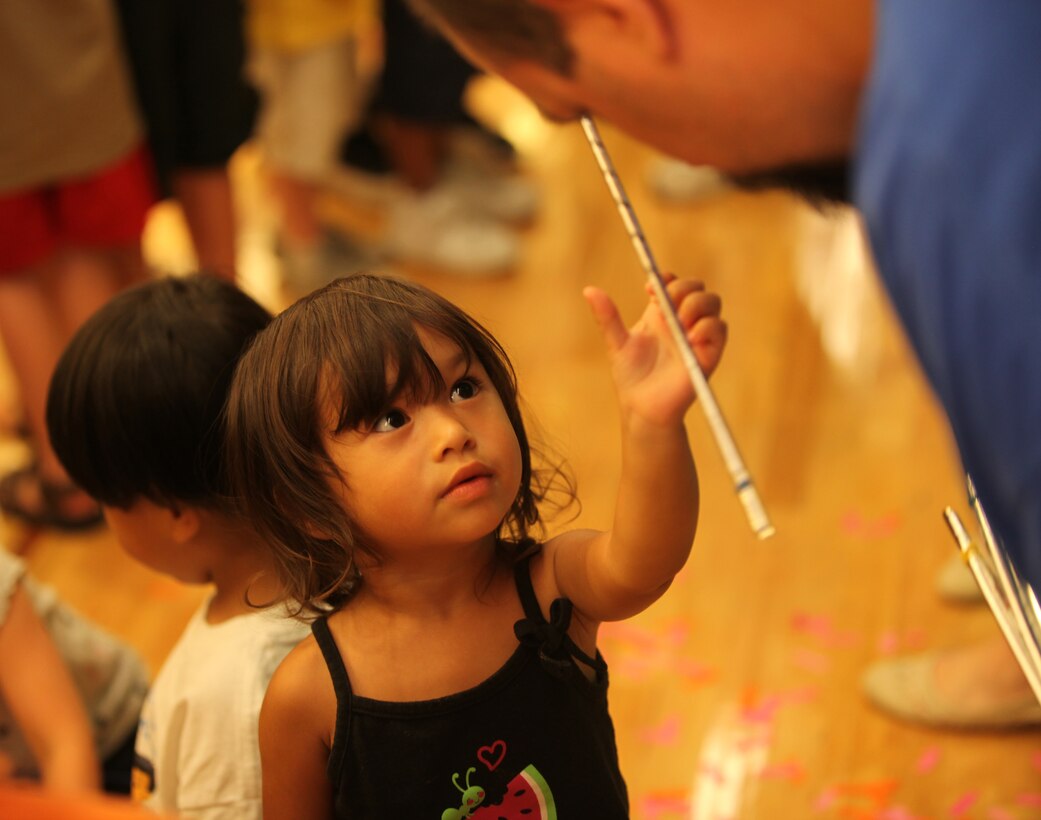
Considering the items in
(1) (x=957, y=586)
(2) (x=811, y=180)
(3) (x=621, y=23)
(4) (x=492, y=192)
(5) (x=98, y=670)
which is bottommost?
(1) (x=957, y=586)

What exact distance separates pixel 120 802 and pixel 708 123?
0.46 m

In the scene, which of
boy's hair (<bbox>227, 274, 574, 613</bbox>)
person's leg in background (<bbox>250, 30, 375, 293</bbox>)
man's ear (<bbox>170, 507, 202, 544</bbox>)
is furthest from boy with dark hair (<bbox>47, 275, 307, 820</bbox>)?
person's leg in background (<bbox>250, 30, 375, 293</bbox>)

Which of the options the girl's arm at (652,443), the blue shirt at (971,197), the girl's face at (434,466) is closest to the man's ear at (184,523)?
the girl's face at (434,466)

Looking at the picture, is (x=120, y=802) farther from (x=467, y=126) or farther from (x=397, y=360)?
(x=467, y=126)

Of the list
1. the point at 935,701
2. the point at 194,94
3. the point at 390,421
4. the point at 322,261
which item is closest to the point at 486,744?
the point at 390,421

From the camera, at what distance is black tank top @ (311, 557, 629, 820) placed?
2.81 ft

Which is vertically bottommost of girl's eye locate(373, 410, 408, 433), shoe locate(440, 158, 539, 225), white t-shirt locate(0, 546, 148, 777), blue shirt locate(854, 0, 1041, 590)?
shoe locate(440, 158, 539, 225)

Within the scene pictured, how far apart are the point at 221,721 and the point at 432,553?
25 cm

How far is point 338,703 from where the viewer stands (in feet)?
2.80

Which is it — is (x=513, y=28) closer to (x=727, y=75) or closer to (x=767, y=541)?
(x=727, y=75)

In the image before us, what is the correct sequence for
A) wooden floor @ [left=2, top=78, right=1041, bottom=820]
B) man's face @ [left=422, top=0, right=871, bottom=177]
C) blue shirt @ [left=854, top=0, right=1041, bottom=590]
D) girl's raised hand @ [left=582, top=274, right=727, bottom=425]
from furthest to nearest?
wooden floor @ [left=2, top=78, right=1041, bottom=820]
girl's raised hand @ [left=582, top=274, right=727, bottom=425]
man's face @ [left=422, top=0, right=871, bottom=177]
blue shirt @ [left=854, top=0, right=1041, bottom=590]

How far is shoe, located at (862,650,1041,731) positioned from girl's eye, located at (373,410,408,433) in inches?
37.4

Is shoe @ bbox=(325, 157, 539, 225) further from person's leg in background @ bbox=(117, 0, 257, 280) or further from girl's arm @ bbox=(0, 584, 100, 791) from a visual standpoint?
girl's arm @ bbox=(0, 584, 100, 791)

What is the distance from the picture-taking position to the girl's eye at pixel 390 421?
2.71ft
